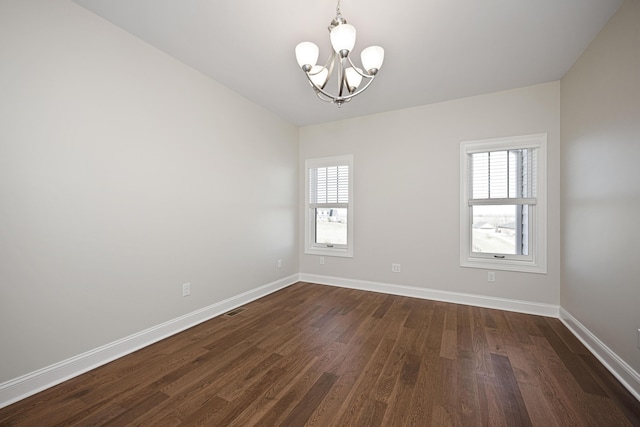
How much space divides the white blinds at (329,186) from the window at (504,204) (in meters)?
1.72

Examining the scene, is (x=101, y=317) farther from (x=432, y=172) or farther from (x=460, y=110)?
(x=460, y=110)

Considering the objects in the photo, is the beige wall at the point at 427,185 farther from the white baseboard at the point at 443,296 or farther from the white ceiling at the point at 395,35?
the white ceiling at the point at 395,35

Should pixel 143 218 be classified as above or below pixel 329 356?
above

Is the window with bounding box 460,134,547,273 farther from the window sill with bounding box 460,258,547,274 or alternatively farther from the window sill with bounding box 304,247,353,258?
the window sill with bounding box 304,247,353,258

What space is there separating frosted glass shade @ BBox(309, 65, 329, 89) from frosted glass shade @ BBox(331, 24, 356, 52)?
0.24m

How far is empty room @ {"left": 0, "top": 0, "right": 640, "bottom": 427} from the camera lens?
5.35 ft

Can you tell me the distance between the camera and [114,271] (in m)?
2.09

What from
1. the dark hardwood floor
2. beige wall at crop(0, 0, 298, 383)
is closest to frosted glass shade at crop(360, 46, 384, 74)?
beige wall at crop(0, 0, 298, 383)

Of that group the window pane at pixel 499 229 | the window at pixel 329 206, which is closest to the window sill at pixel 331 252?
the window at pixel 329 206

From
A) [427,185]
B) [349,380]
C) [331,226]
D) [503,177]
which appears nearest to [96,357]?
[349,380]

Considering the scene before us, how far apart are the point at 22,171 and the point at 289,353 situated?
2289mm

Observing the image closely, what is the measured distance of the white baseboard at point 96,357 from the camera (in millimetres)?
1604

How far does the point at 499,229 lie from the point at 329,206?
244 centimetres

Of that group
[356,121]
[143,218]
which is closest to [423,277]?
[356,121]
